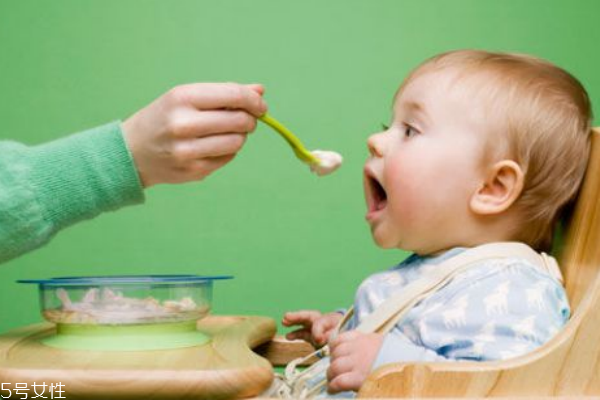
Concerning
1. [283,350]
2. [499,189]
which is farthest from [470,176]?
[283,350]

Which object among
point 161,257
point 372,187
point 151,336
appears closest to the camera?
point 151,336

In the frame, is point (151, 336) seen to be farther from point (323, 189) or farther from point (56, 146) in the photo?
point (323, 189)

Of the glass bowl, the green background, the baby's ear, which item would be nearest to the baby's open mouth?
the baby's ear

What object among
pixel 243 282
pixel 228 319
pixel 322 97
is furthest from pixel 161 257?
Result: pixel 228 319

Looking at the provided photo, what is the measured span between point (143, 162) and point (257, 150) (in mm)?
782

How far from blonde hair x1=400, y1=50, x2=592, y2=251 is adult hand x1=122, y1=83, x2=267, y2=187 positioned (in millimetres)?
236

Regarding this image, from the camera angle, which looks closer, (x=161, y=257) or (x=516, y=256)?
(x=516, y=256)

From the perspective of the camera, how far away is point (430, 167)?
86cm

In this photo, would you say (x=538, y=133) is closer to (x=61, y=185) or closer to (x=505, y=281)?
(x=505, y=281)

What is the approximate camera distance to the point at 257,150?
1.61 meters

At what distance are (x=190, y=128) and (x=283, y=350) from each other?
1.37ft

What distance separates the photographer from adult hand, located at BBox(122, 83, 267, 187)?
0.79m

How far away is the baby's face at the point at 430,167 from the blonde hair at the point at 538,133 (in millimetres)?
18

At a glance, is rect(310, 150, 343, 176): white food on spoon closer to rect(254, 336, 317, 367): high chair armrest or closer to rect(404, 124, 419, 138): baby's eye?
rect(404, 124, 419, 138): baby's eye
